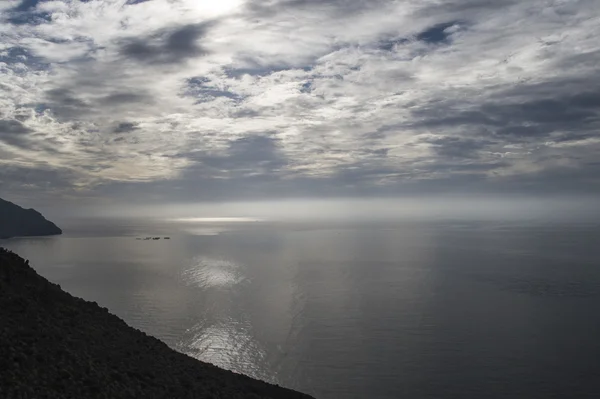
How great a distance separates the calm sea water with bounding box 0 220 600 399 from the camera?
4759 cm

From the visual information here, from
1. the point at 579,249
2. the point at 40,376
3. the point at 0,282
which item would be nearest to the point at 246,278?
the point at 0,282

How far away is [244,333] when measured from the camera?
6725cm

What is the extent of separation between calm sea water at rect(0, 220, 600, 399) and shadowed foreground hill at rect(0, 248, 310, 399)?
19.4 metres

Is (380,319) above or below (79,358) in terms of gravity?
below

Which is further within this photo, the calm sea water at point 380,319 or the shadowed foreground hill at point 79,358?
the calm sea water at point 380,319

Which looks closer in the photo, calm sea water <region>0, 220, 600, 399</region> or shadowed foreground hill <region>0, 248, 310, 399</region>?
shadowed foreground hill <region>0, 248, 310, 399</region>

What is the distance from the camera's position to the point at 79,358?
2375 centimetres

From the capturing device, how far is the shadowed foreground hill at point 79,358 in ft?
65.2

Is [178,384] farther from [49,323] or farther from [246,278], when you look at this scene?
[246,278]

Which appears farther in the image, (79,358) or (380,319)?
(380,319)

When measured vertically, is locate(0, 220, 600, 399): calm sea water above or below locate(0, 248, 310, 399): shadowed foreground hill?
below

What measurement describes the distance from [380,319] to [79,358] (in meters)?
60.0

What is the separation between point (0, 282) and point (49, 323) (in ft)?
21.3

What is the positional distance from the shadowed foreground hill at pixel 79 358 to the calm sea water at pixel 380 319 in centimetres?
1936
